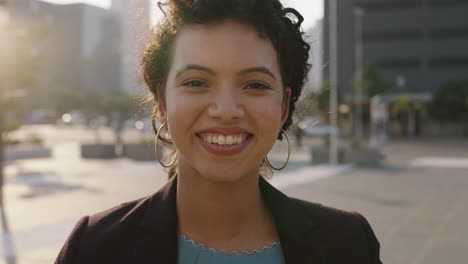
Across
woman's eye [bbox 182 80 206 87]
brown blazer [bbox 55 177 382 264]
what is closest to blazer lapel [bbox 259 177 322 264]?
brown blazer [bbox 55 177 382 264]

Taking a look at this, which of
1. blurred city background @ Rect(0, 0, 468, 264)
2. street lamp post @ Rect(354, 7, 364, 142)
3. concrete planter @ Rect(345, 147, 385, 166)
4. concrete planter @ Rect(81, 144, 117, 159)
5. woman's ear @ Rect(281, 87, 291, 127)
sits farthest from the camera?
street lamp post @ Rect(354, 7, 364, 142)

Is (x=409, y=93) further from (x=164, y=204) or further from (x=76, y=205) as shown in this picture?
(x=164, y=204)

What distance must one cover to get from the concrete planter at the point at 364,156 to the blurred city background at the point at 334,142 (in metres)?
0.05

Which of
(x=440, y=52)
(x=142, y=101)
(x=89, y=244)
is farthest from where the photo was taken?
(x=440, y=52)

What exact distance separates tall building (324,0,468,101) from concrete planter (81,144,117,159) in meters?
34.3

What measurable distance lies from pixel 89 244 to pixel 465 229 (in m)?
7.94

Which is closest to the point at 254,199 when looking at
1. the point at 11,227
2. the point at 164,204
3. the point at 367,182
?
the point at 164,204

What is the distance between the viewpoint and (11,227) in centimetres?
809

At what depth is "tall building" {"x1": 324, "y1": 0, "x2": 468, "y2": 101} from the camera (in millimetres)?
50281

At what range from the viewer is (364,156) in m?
18.9

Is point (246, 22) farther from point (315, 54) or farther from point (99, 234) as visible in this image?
point (99, 234)

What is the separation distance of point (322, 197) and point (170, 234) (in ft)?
32.3

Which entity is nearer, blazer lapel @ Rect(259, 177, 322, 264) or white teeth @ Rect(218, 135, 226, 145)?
white teeth @ Rect(218, 135, 226, 145)

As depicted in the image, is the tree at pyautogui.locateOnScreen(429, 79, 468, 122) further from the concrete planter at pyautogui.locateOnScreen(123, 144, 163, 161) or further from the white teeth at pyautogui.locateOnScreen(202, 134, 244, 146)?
the white teeth at pyautogui.locateOnScreen(202, 134, 244, 146)
